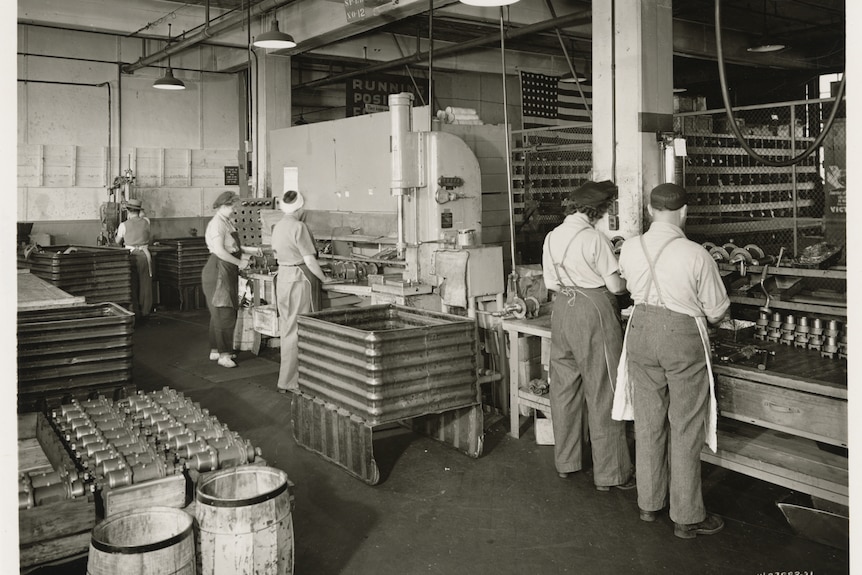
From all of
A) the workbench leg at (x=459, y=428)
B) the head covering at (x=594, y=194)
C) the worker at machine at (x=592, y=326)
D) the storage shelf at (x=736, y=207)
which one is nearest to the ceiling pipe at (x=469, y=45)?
the storage shelf at (x=736, y=207)

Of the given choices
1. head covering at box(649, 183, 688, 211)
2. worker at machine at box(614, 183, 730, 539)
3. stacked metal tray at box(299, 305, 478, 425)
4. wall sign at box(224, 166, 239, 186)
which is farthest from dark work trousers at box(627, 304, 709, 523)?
wall sign at box(224, 166, 239, 186)

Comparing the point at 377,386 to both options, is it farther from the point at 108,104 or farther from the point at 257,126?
the point at 108,104

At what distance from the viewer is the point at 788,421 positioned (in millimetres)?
3496

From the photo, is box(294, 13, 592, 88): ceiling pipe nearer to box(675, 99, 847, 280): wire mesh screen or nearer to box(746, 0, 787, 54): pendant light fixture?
box(675, 99, 847, 280): wire mesh screen

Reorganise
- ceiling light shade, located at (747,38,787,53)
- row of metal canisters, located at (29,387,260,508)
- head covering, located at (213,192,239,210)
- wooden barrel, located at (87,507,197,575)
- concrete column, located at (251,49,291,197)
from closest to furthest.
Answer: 1. wooden barrel, located at (87,507,197,575)
2. row of metal canisters, located at (29,387,260,508)
3. head covering, located at (213,192,239,210)
4. ceiling light shade, located at (747,38,787,53)
5. concrete column, located at (251,49,291,197)

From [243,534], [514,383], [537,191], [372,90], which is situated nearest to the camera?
[243,534]

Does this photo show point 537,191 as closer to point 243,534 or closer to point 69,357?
point 69,357

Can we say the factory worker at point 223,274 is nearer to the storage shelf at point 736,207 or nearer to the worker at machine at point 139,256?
A: the worker at machine at point 139,256

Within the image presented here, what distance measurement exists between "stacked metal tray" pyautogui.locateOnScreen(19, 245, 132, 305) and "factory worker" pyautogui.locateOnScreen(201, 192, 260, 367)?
2430 mm

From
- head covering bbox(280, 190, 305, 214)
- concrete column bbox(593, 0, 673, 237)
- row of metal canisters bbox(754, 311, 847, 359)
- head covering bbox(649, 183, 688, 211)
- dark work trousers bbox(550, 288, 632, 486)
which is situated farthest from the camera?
head covering bbox(280, 190, 305, 214)

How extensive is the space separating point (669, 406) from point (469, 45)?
6.58 metres

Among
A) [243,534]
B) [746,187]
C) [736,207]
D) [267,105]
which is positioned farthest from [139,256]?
[243,534]

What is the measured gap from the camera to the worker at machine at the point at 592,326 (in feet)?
13.3

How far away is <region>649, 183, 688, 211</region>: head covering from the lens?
11.6ft
